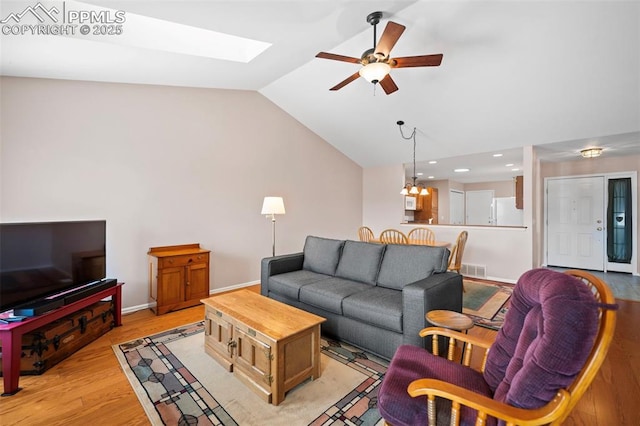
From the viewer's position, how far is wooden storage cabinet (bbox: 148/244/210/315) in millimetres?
3336

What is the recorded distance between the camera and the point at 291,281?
121 inches

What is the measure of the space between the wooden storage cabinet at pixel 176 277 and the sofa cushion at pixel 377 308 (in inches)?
82.1

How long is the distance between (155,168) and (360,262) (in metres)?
2.81

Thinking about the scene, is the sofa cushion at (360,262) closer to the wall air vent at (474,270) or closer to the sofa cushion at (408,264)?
the sofa cushion at (408,264)

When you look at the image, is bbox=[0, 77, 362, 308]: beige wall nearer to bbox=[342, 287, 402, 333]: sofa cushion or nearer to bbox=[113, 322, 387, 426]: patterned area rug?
bbox=[113, 322, 387, 426]: patterned area rug

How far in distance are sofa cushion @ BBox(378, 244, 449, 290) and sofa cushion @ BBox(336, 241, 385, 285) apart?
78mm

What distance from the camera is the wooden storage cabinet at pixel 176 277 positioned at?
131 inches

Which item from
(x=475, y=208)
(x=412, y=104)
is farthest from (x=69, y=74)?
(x=475, y=208)

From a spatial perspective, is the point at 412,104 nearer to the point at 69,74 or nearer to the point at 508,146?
the point at 508,146

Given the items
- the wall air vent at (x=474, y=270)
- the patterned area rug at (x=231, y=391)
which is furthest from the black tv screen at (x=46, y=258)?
the wall air vent at (x=474, y=270)

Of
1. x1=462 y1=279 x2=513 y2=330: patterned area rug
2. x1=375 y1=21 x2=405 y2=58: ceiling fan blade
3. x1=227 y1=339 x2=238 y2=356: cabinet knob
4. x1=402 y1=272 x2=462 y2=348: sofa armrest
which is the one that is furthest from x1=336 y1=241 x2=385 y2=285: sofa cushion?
x1=375 y1=21 x2=405 y2=58: ceiling fan blade

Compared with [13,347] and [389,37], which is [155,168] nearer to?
[13,347]

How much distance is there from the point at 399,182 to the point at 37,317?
223 inches

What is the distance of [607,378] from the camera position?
214 centimetres
